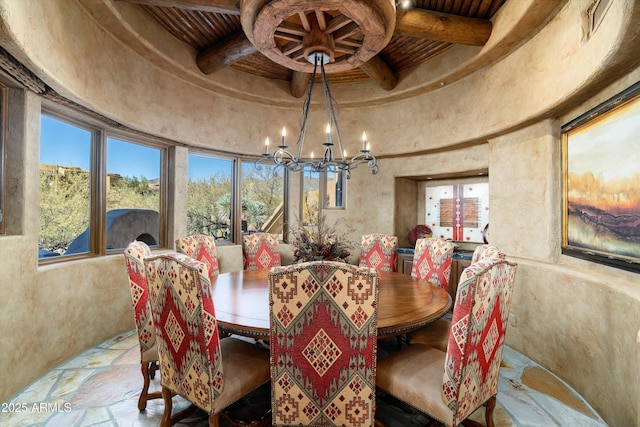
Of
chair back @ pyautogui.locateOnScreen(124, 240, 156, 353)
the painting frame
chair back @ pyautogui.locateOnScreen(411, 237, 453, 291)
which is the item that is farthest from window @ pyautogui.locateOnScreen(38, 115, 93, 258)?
the painting frame

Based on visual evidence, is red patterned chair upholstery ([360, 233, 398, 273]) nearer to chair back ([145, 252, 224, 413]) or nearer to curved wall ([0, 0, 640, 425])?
curved wall ([0, 0, 640, 425])

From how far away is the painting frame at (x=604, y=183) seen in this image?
67.1 inches

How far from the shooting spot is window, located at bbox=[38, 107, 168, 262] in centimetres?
248

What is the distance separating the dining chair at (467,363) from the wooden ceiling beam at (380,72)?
108 inches

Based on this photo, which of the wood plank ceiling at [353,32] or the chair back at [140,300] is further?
the wood plank ceiling at [353,32]

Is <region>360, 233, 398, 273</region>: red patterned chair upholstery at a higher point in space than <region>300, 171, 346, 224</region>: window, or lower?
lower

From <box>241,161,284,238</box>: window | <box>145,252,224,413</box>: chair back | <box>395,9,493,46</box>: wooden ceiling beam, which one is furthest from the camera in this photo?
<box>241,161,284,238</box>: window

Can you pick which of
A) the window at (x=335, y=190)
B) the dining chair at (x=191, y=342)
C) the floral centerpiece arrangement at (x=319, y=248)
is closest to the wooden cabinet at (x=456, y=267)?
the window at (x=335, y=190)

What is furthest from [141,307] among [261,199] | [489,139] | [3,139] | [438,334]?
[489,139]

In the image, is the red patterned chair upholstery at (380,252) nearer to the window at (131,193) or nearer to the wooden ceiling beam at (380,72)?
the wooden ceiling beam at (380,72)

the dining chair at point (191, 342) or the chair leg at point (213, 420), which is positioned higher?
the dining chair at point (191, 342)

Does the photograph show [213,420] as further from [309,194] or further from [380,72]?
[380,72]

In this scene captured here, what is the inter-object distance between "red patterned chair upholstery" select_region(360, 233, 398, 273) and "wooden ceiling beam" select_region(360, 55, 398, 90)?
6.21 feet

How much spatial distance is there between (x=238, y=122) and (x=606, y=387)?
4286 mm
